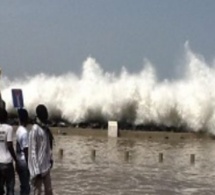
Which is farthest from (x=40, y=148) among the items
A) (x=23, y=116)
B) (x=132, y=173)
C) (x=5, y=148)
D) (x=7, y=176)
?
(x=132, y=173)

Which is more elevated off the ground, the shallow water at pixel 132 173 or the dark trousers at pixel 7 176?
the dark trousers at pixel 7 176

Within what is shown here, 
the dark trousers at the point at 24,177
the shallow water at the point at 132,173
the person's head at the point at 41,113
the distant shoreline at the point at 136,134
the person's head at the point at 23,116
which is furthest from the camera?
the distant shoreline at the point at 136,134

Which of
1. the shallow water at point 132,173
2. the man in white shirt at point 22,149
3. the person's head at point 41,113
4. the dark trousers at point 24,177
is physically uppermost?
the person's head at point 41,113

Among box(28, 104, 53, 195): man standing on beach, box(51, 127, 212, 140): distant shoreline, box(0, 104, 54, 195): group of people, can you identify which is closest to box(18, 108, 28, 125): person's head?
box(0, 104, 54, 195): group of people

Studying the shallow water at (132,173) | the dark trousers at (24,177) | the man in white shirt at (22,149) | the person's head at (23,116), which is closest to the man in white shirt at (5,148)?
the man in white shirt at (22,149)

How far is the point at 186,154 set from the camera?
90.1 ft

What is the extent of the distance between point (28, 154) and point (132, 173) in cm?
973

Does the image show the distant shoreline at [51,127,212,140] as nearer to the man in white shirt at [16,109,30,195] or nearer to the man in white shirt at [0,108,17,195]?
the man in white shirt at [16,109,30,195]

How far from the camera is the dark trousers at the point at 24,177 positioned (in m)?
11.3

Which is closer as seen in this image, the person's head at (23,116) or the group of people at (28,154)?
the group of people at (28,154)

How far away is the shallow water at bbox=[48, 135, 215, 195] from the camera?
15.9 m

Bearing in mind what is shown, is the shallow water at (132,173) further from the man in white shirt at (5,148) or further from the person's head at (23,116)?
the man in white shirt at (5,148)

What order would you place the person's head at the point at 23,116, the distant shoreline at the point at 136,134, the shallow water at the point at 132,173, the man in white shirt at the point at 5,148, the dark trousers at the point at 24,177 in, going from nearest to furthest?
the man in white shirt at the point at 5,148 → the dark trousers at the point at 24,177 → the person's head at the point at 23,116 → the shallow water at the point at 132,173 → the distant shoreline at the point at 136,134

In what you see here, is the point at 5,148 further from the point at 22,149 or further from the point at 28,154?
the point at 22,149
